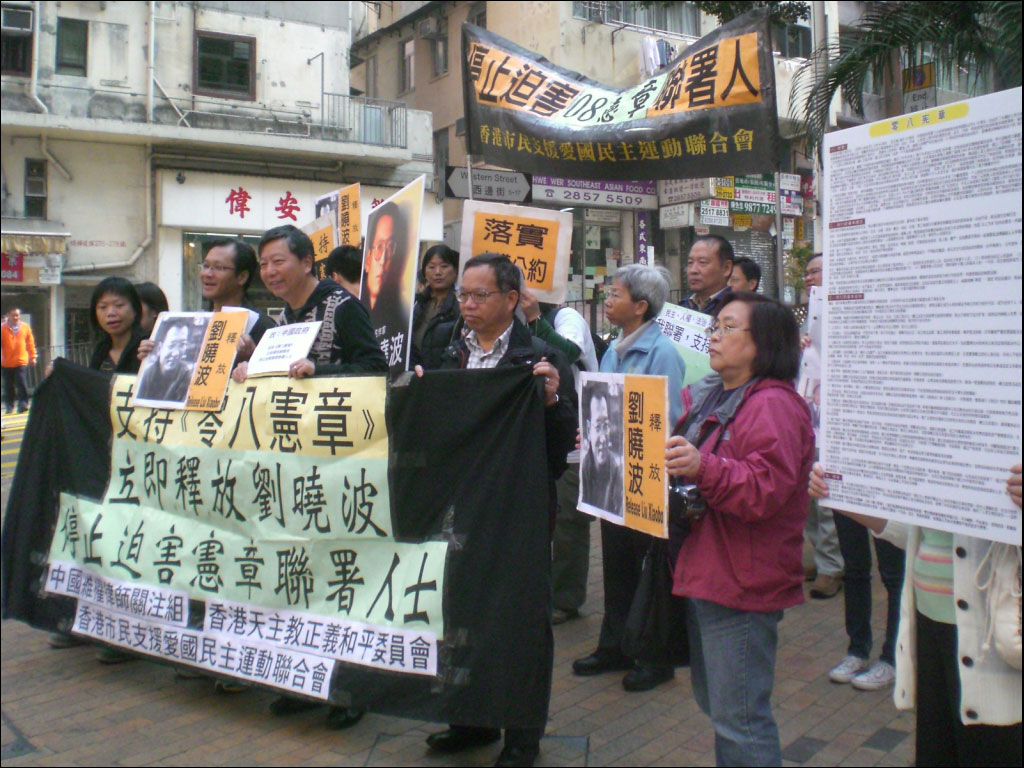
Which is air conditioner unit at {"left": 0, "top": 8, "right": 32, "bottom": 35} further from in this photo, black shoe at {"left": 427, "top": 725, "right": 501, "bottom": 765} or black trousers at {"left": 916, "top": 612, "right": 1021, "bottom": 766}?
black trousers at {"left": 916, "top": 612, "right": 1021, "bottom": 766}

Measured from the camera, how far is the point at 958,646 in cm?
238

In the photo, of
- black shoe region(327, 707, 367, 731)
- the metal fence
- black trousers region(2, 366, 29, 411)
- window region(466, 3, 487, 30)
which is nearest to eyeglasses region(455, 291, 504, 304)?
black shoe region(327, 707, 367, 731)

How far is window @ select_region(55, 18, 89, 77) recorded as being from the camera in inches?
727

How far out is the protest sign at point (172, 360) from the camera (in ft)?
14.8

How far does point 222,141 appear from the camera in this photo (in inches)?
747

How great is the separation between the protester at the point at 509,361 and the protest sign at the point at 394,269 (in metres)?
0.51

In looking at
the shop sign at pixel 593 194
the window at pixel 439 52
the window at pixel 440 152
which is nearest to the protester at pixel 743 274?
the shop sign at pixel 593 194

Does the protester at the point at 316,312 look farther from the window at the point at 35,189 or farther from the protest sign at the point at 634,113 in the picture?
the window at the point at 35,189

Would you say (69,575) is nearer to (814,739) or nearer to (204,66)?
(814,739)

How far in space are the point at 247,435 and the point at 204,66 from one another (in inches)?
700

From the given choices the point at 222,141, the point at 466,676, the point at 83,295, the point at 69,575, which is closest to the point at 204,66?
the point at 222,141

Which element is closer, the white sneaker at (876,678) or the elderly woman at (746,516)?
the elderly woman at (746,516)

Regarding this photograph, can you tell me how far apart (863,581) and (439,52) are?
2054cm

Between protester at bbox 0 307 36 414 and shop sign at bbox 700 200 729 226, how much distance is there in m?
13.6
